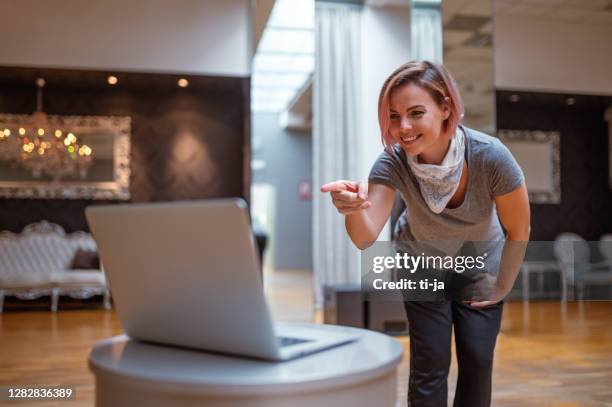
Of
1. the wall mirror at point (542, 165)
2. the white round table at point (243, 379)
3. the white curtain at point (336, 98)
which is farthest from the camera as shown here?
the white curtain at point (336, 98)

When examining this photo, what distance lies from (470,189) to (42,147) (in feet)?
21.5

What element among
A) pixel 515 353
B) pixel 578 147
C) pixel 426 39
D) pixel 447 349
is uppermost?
pixel 426 39

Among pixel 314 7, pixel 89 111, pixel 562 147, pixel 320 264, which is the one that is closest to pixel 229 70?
pixel 314 7

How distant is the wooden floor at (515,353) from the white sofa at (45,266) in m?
0.40

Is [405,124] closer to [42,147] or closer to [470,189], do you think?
[470,189]

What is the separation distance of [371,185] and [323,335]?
1.58 feet

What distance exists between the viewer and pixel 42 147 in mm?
7090

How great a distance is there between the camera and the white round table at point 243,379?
92 centimetres

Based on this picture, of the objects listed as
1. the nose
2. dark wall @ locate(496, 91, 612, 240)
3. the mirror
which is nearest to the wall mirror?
dark wall @ locate(496, 91, 612, 240)

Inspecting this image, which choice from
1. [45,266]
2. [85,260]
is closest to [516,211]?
[85,260]

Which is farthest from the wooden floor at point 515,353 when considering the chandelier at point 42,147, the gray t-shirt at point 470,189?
the chandelier at point 42,147

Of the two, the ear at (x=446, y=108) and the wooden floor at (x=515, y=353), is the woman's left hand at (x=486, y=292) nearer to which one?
the ear at (x=446, y=108)

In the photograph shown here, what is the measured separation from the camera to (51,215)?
746 centimetres

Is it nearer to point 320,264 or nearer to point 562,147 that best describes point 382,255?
point 562,147
